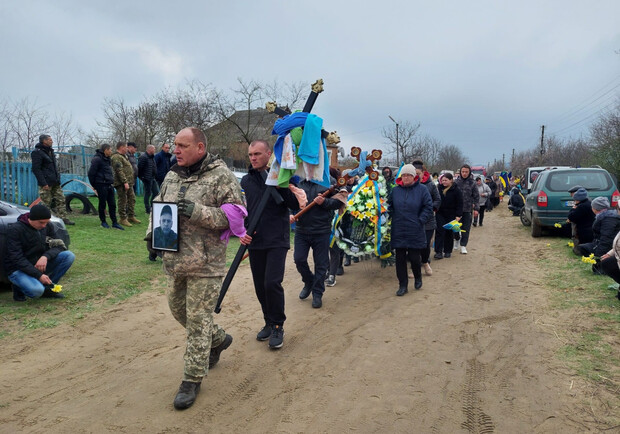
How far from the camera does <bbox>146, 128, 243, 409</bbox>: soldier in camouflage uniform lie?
11.5 ft

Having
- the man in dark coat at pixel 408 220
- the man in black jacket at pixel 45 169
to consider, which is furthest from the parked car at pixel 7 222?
the man in dark coat at pixel 408 220

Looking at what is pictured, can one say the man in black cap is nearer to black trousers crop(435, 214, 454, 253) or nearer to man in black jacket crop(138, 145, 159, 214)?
man in black jacket crop(138, 145, 159, 214)

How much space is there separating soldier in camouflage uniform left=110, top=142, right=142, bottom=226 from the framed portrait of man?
8.19 meters

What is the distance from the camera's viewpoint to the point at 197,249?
3.50m

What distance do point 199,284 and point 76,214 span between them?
10.9 meters

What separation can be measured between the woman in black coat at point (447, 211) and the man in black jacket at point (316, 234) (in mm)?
4250

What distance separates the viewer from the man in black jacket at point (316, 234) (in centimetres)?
589

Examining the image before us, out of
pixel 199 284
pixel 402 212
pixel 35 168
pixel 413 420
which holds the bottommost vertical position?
pixel 413 420

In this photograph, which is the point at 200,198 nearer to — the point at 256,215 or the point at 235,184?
the point at 235,184

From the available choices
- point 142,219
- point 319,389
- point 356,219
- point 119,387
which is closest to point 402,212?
point 356,219

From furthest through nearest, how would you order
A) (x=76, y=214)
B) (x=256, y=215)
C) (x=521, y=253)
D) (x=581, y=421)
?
(x=76, y=214) → (x=521, y=253) → (x=256, y=215) → (x=581, y=421)

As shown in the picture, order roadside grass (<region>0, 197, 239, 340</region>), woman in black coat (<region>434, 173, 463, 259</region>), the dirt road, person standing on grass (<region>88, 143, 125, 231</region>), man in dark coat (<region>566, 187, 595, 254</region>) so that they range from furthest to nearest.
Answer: person standing on grass (<region>88, 143, 125, 231</region>) → woman in black coat (<region>434, 173, 463, 259</region>) → man in dark coat (<region>566, 187, 595, 254</region>) → roadside grass (<region>0, 197, 239, 340</region>) → the dirt road

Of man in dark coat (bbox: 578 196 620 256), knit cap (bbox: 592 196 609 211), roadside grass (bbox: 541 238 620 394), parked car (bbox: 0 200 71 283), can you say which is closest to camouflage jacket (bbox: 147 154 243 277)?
roadside grass (bbox: 541 238 620 394)

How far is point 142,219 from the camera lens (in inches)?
509
